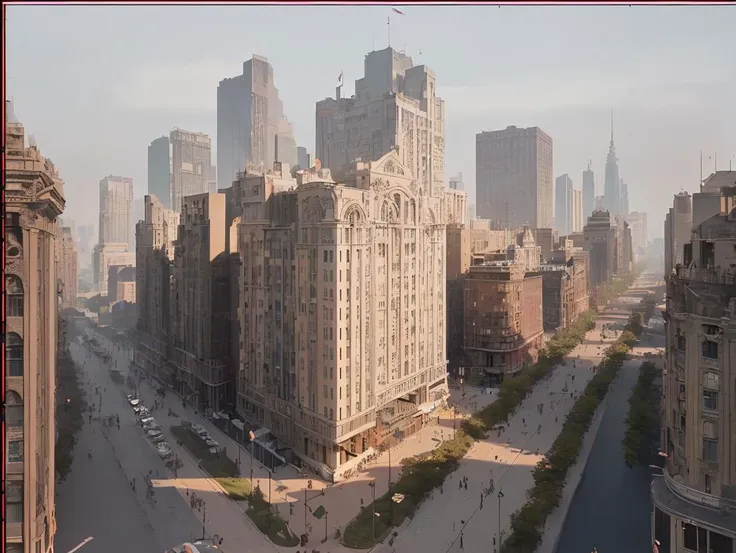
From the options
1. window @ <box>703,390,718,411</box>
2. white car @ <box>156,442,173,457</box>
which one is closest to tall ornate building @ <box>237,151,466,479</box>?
white car @ <box>156,442,173,457</box>

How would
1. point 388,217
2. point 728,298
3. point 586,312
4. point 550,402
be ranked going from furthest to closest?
point 586,312 → point 550,402 → point 388,217 → point 728,298

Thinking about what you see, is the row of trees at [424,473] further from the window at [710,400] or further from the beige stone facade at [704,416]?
the window at [710,400]

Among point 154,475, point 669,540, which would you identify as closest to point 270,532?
point 154,475

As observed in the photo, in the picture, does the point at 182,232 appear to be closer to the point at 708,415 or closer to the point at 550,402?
the point at 550,402

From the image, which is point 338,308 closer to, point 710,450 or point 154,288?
point 710,450

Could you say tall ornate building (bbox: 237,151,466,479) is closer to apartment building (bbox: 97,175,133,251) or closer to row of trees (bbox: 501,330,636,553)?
row of trees (bbox: 501,330,636,553)
